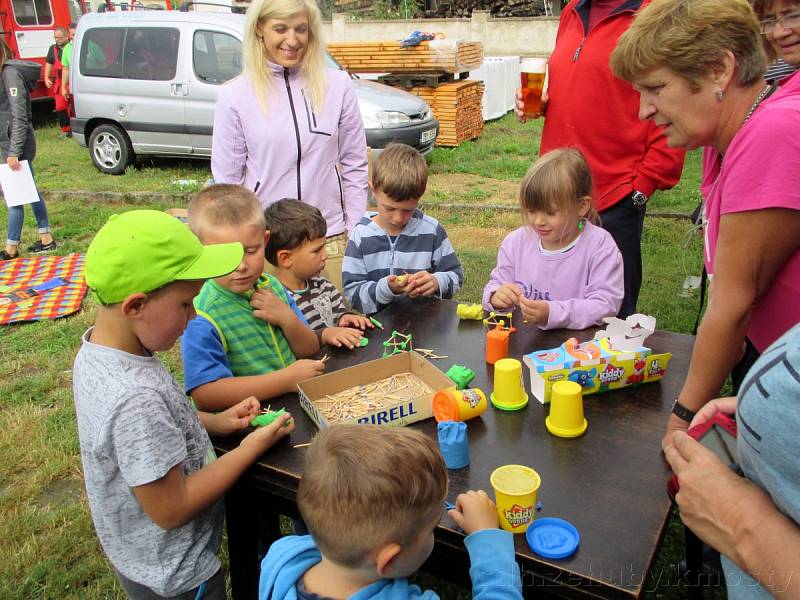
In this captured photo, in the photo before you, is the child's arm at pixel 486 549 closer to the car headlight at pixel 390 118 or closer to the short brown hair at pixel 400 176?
the short brown hair at pixel 400 176

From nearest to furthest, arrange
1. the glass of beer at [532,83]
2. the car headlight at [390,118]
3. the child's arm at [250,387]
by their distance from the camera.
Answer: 1. the child's arm at [250,387]
2. the glass of beer at [532,83]
3. the car headlight at [390,118]

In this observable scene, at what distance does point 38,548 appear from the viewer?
2.88 meters

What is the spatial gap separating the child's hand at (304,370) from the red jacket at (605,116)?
1900 millimetres

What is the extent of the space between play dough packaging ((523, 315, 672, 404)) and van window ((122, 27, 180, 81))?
8.69 m

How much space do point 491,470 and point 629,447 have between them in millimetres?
388

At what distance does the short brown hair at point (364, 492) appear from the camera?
3.99ft

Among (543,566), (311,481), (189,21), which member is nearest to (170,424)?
(311,481)

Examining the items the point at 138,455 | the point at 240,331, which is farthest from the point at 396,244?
the point at 138,455

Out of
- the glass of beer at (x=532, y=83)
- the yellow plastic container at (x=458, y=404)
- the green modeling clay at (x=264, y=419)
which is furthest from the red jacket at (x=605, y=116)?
the green modeling clay at (x=264, y=419)

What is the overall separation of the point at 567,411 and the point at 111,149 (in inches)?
392

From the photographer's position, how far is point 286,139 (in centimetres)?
321

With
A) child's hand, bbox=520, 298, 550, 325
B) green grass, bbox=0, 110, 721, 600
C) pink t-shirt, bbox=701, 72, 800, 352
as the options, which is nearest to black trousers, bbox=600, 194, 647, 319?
child's hand, bbox=520, 298, 550, 325

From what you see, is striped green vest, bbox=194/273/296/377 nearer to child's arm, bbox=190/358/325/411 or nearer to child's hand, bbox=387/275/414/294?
child's arm, bbox=190/358/325/411

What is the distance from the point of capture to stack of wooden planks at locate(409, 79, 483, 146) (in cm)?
1055
